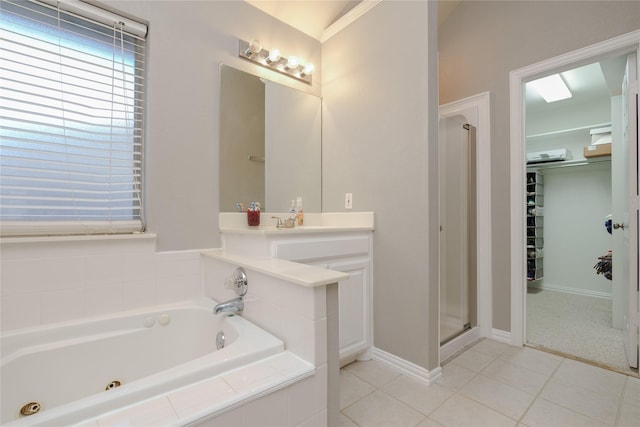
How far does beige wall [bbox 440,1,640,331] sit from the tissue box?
1974mm

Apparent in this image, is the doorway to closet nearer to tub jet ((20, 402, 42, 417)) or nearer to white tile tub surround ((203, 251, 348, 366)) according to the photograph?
white tile tub surround ((203, 251, 348, 366))

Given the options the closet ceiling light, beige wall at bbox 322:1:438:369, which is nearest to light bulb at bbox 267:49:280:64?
beige wall at bbox 322:1:438:369

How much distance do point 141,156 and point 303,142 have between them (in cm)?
115

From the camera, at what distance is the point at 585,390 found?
158cm

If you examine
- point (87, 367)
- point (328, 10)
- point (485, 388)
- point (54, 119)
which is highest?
point (328, 10)

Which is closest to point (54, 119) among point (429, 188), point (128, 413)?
point (128, 413)

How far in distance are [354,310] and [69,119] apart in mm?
1881

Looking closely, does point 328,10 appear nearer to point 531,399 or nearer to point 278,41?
point 278,41

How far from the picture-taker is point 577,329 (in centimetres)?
244

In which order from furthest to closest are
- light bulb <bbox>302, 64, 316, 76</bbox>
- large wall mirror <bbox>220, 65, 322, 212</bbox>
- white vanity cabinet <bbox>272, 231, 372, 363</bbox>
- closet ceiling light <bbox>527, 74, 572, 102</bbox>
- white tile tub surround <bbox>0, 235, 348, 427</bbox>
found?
closet ceiling light <bbox>527, 74, 572, 102</bbox> < light bulb <bbox>302, 64, 316, 76</bbox> < large wall mirror <bbox>220, 65, 322, 212</bbox> < white vanity cabinet <bbox>272, 231, 372, 363</bbox> < white tile tub surround <bbox>0, 235, 348, 427</bbox>

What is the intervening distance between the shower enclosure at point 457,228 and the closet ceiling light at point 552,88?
4.55 ft

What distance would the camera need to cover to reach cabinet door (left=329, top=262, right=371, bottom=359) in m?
1.81

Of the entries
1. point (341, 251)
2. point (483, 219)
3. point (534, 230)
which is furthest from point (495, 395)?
point (534, 230)

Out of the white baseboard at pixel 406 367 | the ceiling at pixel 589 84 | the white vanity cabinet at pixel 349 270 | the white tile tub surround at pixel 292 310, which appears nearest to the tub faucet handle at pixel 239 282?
the white tile tub surround at pixel 292 310
